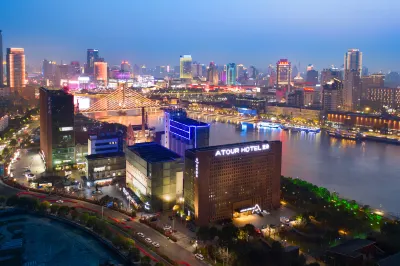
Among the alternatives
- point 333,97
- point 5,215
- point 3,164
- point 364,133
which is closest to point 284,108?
point 333,97

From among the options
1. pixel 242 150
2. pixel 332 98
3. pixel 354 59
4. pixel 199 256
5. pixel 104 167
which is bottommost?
pixel 199 256

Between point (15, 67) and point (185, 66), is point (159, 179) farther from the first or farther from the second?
point (185, 66)

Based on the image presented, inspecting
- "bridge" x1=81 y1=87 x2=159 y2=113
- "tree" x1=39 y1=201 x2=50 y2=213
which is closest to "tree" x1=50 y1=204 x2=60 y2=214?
"tree" x1=39 y1=201 x2=50 y2=213

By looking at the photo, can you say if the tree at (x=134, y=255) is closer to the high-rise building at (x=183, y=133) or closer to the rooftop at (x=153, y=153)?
the rooftop at (x=153, y=153)

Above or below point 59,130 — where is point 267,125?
below

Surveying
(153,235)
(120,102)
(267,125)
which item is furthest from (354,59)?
(153,235)

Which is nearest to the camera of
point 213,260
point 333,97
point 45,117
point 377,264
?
point 377,264

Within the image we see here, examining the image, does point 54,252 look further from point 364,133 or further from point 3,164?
point 364,133
